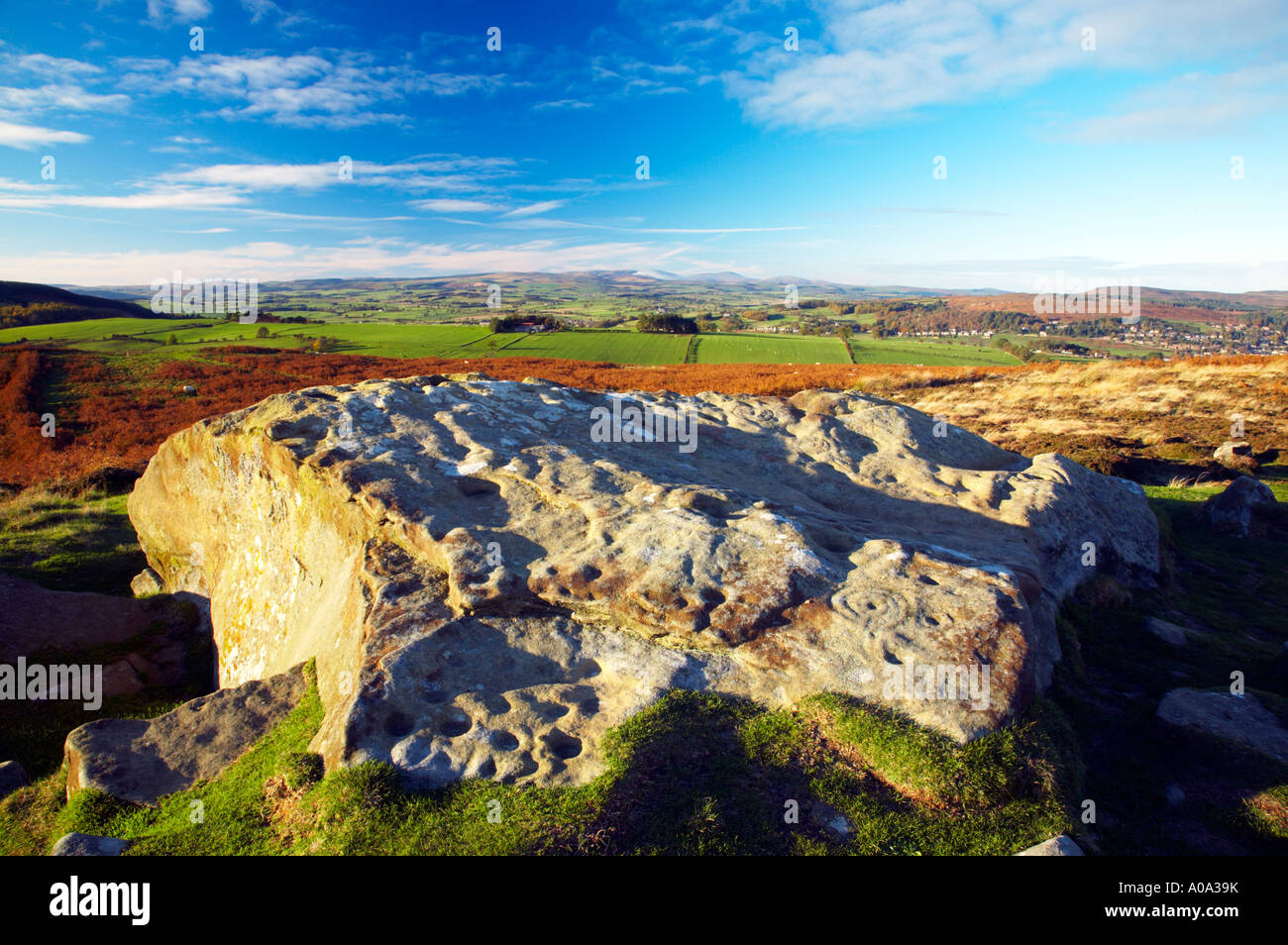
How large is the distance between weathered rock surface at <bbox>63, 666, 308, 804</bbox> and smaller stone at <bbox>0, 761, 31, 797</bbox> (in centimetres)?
127

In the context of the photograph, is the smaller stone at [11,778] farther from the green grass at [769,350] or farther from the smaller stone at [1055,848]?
the green grass at [769,350]

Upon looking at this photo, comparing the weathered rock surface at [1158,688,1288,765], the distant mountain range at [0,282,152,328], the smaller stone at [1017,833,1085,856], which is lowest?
the smaller stone at [1017,833,1085,856]

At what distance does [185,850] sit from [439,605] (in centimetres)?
339

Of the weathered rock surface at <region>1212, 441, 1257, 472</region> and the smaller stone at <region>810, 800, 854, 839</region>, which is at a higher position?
the weathered rock surface at <region>1212, 441, 1257, 472</region>

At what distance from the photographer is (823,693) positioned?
6902 millimetres

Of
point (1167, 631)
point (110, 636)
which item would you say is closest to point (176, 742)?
point (110, 636)

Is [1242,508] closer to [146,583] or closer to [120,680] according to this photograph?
[120,680]

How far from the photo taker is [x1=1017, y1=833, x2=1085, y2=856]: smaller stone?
5.45 meters

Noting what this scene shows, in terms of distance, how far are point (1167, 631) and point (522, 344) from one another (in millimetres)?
69559

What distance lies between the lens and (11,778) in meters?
7.80

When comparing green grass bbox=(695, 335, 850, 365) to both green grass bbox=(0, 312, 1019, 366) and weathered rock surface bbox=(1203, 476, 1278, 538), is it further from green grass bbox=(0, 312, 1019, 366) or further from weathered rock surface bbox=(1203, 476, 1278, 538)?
weathered rock surface bbox=(1203, 476, 1278, 538)

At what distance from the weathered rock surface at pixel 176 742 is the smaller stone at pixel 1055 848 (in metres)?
8.88

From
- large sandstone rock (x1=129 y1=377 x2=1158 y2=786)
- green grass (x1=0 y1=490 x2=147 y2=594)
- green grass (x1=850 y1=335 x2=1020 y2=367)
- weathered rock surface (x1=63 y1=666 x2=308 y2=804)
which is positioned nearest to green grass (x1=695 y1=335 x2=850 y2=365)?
green grass (x1=850 y1=335 x2=1020 y2=367)
